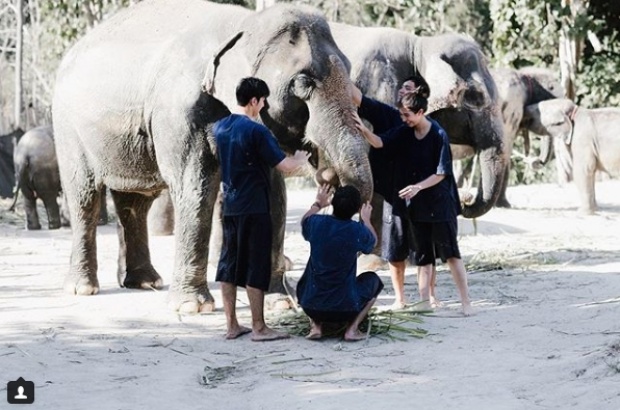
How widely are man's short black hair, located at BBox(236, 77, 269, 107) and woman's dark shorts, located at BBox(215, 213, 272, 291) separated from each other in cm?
74

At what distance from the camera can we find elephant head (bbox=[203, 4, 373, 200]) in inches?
303

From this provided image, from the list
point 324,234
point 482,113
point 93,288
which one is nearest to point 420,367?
point 324,234

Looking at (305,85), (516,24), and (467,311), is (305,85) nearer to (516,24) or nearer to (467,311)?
(467,311)

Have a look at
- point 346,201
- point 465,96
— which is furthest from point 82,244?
point 465,96

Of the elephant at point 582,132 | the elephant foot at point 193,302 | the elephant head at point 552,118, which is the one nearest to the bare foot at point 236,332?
the elephant foot at point 193,302

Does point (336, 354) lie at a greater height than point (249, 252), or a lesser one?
lesser

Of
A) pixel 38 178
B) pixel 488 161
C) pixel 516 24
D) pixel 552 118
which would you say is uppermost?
pixel 516 24

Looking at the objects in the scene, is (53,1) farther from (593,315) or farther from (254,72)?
(593,315)

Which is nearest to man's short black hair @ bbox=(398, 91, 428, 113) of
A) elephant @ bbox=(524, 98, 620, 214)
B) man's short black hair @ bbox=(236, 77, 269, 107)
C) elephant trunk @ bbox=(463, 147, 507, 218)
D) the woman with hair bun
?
the woman with hair bun

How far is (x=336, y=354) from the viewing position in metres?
6.93

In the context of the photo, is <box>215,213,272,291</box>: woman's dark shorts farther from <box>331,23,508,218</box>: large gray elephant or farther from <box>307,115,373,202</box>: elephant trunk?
<box>331,23,508,218</box>: large gray elephant

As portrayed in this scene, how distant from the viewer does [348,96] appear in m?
7.89

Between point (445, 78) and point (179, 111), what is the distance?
11.6ft

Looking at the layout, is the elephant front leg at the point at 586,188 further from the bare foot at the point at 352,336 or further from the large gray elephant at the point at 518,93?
the bare foot at the point at 352,336
